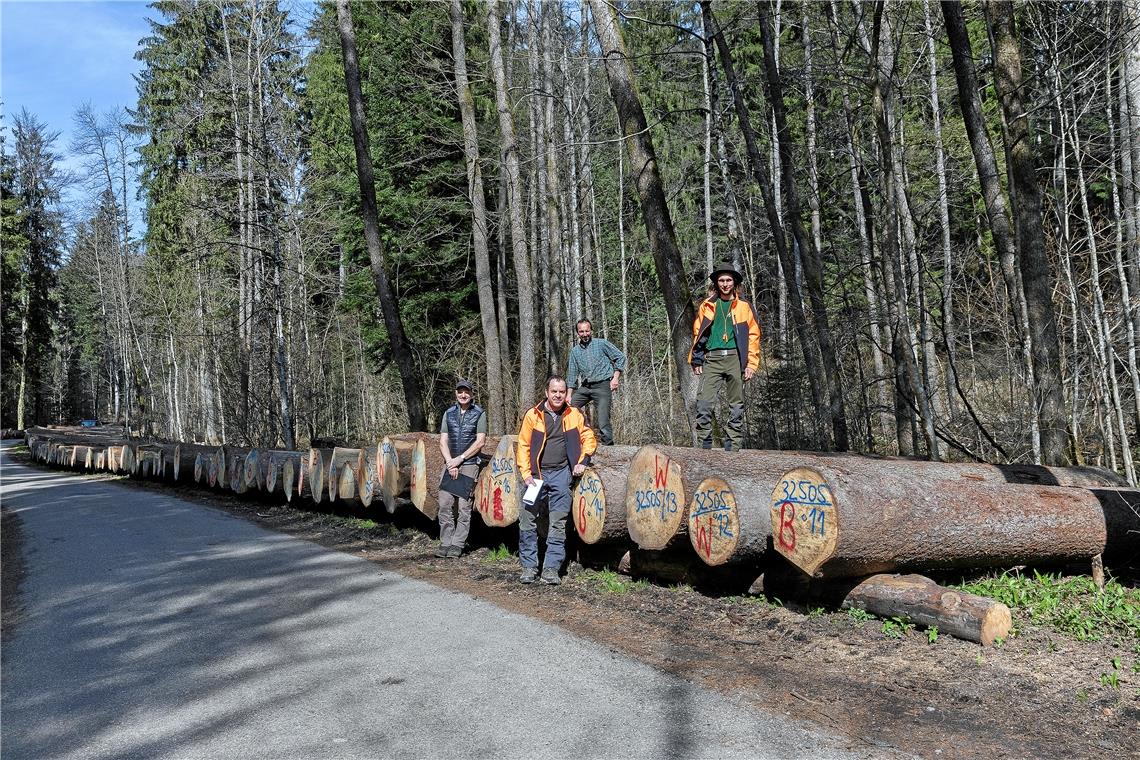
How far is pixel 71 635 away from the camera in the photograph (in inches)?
262

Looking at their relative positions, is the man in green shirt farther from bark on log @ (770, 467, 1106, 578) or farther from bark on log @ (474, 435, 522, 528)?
bark on log @ (770, 467, 1106, 578)

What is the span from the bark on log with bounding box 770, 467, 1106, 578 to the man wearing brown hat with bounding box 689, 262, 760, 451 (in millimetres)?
1981

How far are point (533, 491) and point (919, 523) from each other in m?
3.50

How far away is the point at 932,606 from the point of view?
223 inches

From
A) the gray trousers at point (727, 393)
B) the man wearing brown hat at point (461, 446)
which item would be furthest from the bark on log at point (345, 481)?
the gray trousers at point (727, 393)

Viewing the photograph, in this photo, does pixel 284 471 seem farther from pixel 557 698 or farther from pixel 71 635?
pixel 557 698

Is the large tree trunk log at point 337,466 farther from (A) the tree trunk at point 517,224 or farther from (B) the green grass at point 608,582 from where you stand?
(A) the tree trunk at point 517,224

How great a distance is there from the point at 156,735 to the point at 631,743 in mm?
2557

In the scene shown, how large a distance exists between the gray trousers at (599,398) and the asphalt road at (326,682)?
3.49 m

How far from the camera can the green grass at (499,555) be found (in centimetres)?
944

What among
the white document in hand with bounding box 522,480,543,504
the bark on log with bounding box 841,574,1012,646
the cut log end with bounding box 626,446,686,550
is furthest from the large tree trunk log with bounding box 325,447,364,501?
the bark on log with bounding box 841,574,1012,646

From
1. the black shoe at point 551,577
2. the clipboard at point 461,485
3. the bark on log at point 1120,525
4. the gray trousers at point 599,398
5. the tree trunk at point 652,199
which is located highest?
the tree trunk at point 652,199

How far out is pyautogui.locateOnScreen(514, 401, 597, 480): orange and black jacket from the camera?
8.05 metres

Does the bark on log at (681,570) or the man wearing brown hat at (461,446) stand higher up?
the man wearing brown hat at (461,446)
